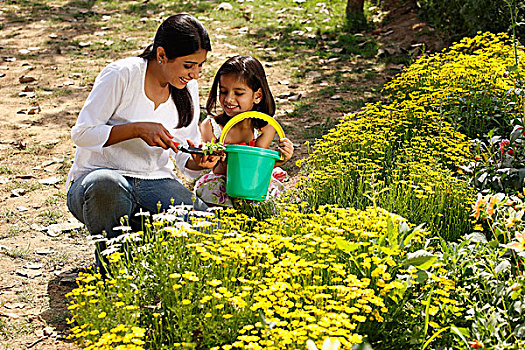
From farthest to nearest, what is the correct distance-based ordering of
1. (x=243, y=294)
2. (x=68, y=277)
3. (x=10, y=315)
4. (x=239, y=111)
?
(x=239, y=111), (x=68, y=277), (x=10, y=315), (x=243, y=294)

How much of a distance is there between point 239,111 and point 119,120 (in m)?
0.75

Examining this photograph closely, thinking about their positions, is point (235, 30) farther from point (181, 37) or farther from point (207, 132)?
point (181, 37)

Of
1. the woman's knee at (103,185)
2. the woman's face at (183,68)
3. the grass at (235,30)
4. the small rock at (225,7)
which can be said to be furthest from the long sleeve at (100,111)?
the small rock at (225,7)

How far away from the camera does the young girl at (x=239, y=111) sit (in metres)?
3.72

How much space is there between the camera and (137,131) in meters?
3.19

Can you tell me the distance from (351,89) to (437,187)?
3.25 meters

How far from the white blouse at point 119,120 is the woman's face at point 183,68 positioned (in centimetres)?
21

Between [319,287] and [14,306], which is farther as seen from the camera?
[14,306]

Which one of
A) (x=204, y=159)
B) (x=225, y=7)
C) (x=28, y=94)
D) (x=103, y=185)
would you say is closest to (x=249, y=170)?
(x=204, y=159)

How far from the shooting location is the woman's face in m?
3.25

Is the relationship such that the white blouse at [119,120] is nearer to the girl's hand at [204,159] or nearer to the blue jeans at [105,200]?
the blue jeans at [105,200]


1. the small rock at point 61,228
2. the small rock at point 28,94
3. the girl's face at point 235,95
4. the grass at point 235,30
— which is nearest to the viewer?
the girl's face at point 235,95

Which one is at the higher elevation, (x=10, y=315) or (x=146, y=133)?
(x=146, y=133)

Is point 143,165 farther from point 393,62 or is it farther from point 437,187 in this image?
point 393,62
